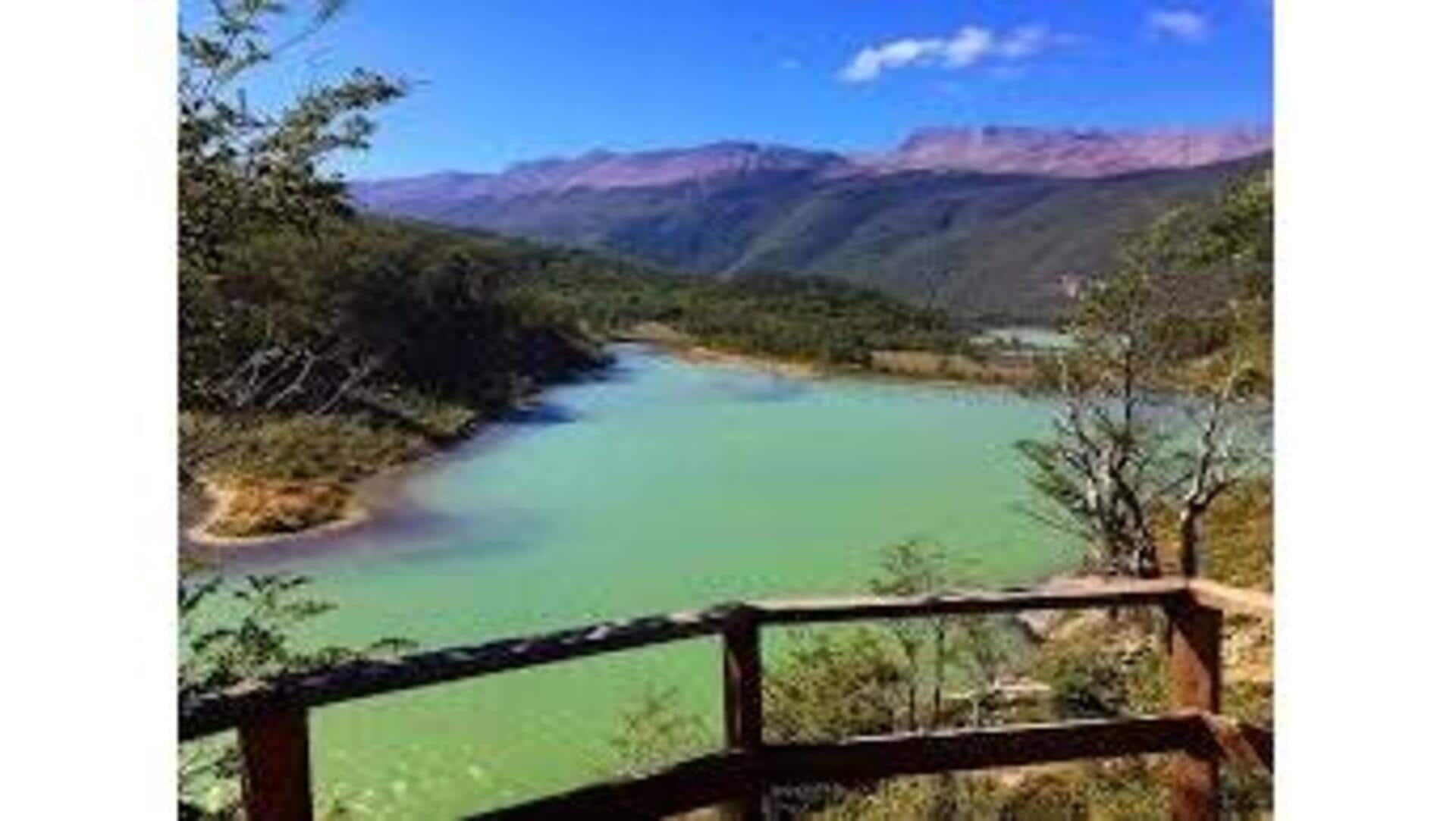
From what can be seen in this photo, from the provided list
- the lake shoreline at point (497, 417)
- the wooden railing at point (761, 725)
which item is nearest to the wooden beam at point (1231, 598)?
the wooden railing at point (761, 725)

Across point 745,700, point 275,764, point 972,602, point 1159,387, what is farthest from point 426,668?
point 1159,387

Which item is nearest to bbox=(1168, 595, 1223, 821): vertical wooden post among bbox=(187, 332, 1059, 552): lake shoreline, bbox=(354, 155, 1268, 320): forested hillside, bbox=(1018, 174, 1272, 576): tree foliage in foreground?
bbox=(187, 332, 1059, 552): lake shoreline

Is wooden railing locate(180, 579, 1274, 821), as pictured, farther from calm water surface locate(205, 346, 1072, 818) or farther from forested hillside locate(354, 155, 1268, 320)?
forested hillside locate(354, 155, 1268, 320)

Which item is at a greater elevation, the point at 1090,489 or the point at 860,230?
the point at 860,230

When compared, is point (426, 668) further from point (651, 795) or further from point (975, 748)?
point (975, 748)

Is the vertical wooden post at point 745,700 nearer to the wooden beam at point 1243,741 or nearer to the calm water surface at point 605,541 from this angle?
the wooden beam at point 1243,741
